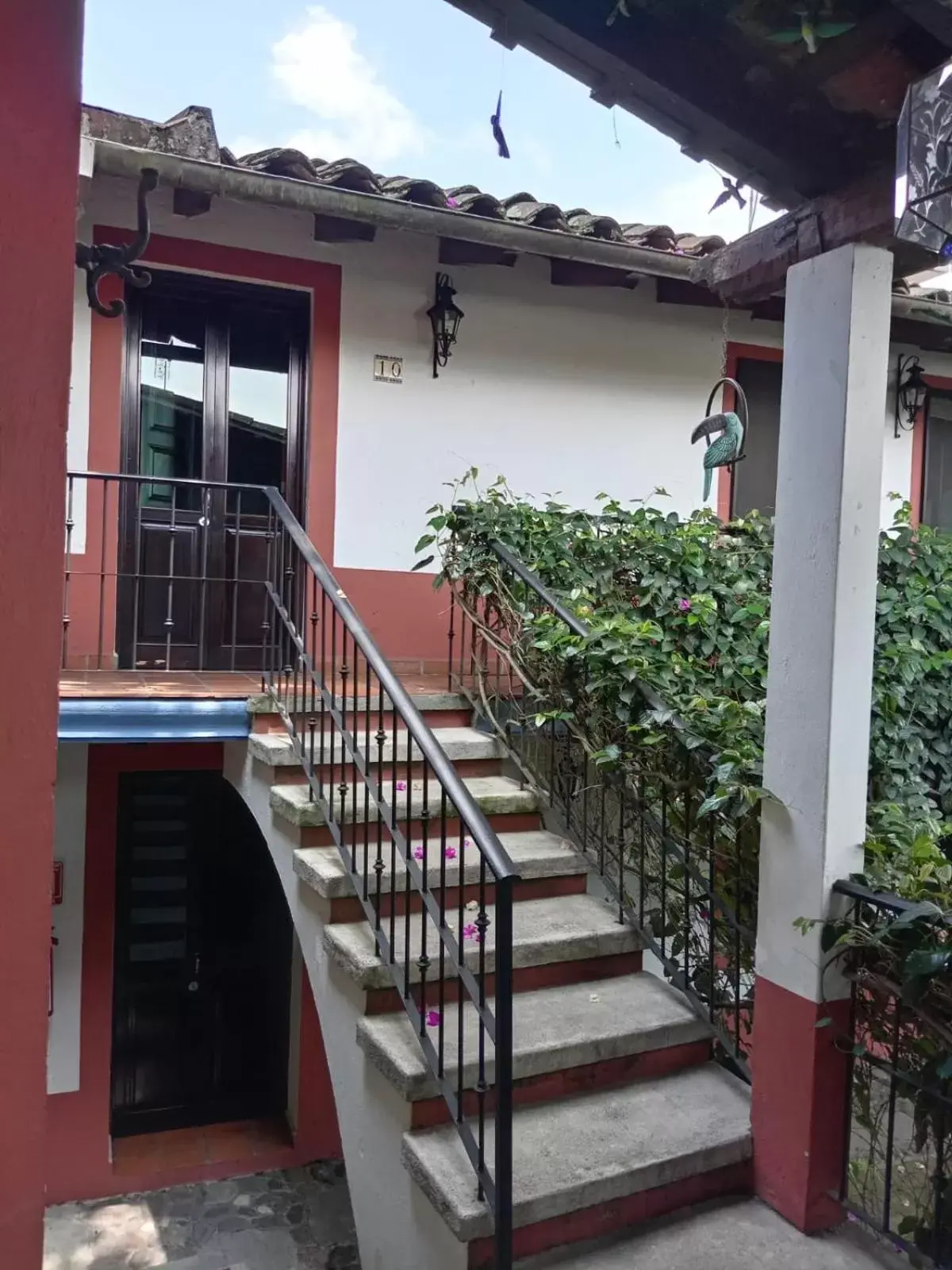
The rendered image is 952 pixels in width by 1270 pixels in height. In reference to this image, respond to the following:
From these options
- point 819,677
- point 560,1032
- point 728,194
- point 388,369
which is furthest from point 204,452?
point 819,677

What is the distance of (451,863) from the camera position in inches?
137

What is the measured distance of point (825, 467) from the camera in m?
2.57

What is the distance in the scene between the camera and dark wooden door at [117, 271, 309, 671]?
17.5ft

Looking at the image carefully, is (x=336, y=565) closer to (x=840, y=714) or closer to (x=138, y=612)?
(x=138, y=612)

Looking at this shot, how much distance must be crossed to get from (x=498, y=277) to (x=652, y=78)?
382 cm

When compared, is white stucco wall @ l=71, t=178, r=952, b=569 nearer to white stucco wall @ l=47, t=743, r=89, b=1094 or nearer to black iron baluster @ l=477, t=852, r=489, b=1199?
white stucco wall @ l=47, t=743, r=89, b=1094

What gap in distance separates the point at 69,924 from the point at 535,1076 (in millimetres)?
3361

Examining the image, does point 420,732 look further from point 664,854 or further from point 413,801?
point 664,854

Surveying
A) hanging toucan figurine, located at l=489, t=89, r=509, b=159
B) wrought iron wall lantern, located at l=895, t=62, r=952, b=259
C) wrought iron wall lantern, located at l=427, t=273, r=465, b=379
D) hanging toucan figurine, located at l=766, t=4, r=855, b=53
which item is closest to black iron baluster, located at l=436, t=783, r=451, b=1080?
hanging toucan figurine, located at l=489, t=89, r=509, b=159

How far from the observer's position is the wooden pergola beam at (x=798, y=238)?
2.44 m

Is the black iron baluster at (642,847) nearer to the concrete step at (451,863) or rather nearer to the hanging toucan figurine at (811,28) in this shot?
the concrete step at (451,863)

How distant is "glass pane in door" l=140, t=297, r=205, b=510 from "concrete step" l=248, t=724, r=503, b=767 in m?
2.26

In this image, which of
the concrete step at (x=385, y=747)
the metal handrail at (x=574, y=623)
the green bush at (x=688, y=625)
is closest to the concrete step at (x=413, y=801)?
the concrete step at (x=385, y=747)

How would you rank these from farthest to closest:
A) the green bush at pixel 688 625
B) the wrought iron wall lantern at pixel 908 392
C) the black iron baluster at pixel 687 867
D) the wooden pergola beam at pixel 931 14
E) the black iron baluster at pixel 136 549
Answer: the wrought iron wall lantern at pixel 908 392, the black iron baluster at pixel 136 549, the green bush at pixel 688 625, the black iron baluster at pixel 687 867, the wooden pergola beam at pixel 931 14
